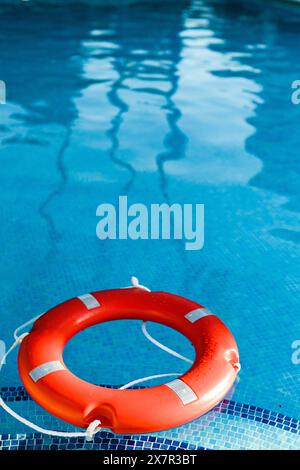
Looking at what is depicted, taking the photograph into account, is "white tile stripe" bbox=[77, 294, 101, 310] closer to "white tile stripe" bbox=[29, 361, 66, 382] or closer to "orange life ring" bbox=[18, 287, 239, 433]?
"orange life ring" bbox=[18, 287, 239, 433]

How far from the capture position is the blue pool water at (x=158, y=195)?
6.65 feet

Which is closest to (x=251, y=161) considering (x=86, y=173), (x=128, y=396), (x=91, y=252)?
(x=86, y=173)

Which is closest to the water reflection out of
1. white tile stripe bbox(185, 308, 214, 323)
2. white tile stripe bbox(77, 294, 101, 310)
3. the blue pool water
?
the blue pool water

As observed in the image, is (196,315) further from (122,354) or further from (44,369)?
(44,369)

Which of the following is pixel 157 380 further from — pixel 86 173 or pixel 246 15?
pixel 246 15

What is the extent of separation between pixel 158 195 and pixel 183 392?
172 centimetres

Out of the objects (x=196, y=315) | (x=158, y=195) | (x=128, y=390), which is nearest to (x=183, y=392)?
(x=128, y=390)

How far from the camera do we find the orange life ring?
1.60 metres

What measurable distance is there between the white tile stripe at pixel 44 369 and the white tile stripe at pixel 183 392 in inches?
12.3

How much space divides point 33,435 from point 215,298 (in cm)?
96

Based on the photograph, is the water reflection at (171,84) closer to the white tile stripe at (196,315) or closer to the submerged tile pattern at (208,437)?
the white tile stripe at (196,315)

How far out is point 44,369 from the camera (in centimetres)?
170

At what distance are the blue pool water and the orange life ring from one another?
19 centimetres

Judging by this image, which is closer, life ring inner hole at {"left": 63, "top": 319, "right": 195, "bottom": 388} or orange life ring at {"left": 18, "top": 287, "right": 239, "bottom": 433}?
orange life ring at {"left": 18, "top": 287, "right": 239, "bottom": 433}
